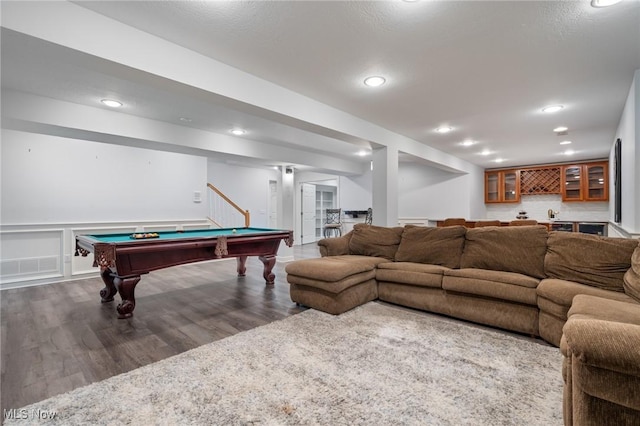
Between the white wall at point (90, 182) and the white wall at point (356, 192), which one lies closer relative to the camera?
the white wall at point (90, 182)

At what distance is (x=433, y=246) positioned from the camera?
345 cm

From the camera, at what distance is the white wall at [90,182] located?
4.43 m

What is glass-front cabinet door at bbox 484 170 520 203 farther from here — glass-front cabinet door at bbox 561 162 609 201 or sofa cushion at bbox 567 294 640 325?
sofa cushion at bbox 567 294 640 325

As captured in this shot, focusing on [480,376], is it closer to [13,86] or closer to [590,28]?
[590,28]

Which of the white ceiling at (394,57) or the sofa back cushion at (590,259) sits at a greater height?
the white ceiling at (394,57)

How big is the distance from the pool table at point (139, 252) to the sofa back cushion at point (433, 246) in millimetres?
2035

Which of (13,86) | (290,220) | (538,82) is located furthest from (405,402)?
(290,220)

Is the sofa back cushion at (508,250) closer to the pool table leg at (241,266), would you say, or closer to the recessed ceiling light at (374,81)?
the recessed ceiling light at (374,81)

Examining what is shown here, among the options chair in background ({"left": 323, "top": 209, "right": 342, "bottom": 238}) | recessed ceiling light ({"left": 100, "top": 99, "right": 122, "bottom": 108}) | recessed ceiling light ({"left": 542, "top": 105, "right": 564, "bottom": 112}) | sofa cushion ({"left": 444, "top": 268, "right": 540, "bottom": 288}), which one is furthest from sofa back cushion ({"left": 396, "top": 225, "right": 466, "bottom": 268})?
chair in background ({"left": 323, "top": 209, "right": 342, "bottom": 238})

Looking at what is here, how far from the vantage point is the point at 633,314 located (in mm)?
1705

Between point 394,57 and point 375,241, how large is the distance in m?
Answer: 2.20

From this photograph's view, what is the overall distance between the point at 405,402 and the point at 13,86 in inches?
191

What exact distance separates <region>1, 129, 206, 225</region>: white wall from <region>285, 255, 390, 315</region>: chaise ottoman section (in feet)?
13.1

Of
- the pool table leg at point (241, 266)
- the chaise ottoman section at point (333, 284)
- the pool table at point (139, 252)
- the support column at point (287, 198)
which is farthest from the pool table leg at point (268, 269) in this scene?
the support column at point (287, 198)
